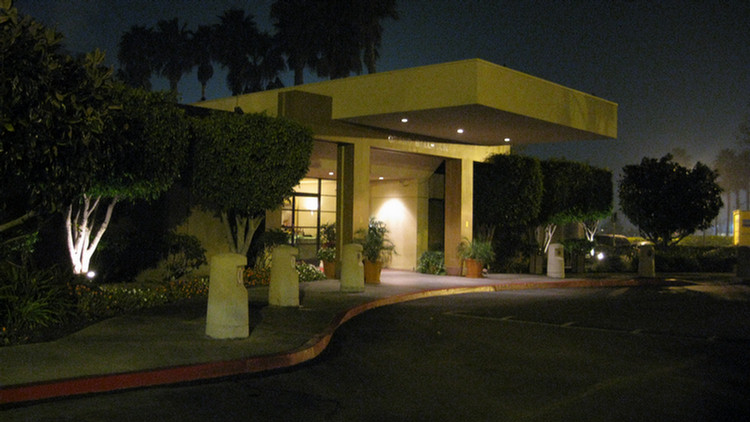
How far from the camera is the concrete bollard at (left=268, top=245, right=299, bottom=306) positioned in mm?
14453

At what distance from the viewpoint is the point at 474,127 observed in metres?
21.6

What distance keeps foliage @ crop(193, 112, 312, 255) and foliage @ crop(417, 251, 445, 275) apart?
27.8 feet

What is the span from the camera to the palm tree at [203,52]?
211 feet

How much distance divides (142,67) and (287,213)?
48.9 m

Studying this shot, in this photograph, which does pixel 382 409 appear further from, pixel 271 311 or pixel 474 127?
pixel 474 127

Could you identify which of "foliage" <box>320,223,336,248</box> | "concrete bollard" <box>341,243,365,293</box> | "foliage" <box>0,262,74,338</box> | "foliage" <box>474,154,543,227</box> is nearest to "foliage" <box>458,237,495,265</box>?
"foliage" <box>474,154,543,227</box>

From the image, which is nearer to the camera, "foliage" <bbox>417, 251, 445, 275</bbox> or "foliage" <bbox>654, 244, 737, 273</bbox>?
"foliage" <bbox>417, 251, 445, 275</bbox>

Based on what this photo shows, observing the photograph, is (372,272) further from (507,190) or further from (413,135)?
(507,190)

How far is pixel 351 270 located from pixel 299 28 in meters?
39.0

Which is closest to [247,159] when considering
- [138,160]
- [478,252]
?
[138,160]

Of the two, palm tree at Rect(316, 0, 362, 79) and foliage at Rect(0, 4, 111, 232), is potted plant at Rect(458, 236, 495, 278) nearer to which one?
foliage at Rect(0, 4, 111, 232)

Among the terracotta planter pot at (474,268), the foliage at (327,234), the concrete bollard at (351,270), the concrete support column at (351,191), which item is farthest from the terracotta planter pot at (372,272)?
the terracotta planter pot at (474,268)

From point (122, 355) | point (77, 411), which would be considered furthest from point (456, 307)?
point (77, 411)

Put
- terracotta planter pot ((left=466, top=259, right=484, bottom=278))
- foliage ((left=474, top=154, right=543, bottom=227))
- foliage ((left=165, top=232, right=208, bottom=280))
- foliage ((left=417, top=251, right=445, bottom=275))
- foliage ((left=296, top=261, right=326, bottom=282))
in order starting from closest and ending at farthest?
foliage ((left=165, top=232, right=208, bottom=280))
foliage ((left=296, top=261, right=326, bottom=282))
terracotta planter pot ((left=466, top=259, right=484, bottom=278))
foliage ((left=417, top=251, right=445, bottom=275))
foliage ((left=474, top=154, right=543, bottom=227))
